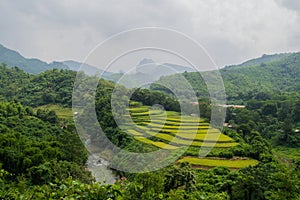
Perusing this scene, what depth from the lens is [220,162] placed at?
37.0 ft

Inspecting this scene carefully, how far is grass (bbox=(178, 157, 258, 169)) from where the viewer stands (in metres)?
11.0

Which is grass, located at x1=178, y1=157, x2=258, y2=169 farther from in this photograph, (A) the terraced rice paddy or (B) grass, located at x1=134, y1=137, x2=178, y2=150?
(B) grass, located at x1=134, y1=137, x2=178, y2=150

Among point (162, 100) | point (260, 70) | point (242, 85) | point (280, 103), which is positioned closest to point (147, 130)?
point (162, 100)

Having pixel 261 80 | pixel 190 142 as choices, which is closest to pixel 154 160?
pixel 190 142

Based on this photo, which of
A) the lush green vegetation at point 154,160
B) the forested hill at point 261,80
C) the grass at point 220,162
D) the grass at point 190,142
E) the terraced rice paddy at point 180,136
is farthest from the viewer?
the forested hill at point 261,80

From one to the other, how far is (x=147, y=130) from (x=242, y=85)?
110 feet

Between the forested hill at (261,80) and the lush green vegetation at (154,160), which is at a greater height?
the forested hill at (261,80)

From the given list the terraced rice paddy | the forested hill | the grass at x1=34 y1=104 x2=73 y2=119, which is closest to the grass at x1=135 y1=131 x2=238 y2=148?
the terraced rice paddy

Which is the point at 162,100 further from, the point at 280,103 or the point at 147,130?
the point at 280,103

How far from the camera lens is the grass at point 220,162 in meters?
11.0

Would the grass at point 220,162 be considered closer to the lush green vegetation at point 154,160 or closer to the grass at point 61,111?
the lush green vegetation at point 154,160

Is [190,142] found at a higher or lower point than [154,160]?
higher

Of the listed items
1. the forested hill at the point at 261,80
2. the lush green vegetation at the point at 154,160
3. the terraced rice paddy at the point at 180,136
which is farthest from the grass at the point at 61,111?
the forested hill at the point at 261,80

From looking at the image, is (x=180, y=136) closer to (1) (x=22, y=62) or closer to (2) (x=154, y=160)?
(2) (x=154, y=160)
